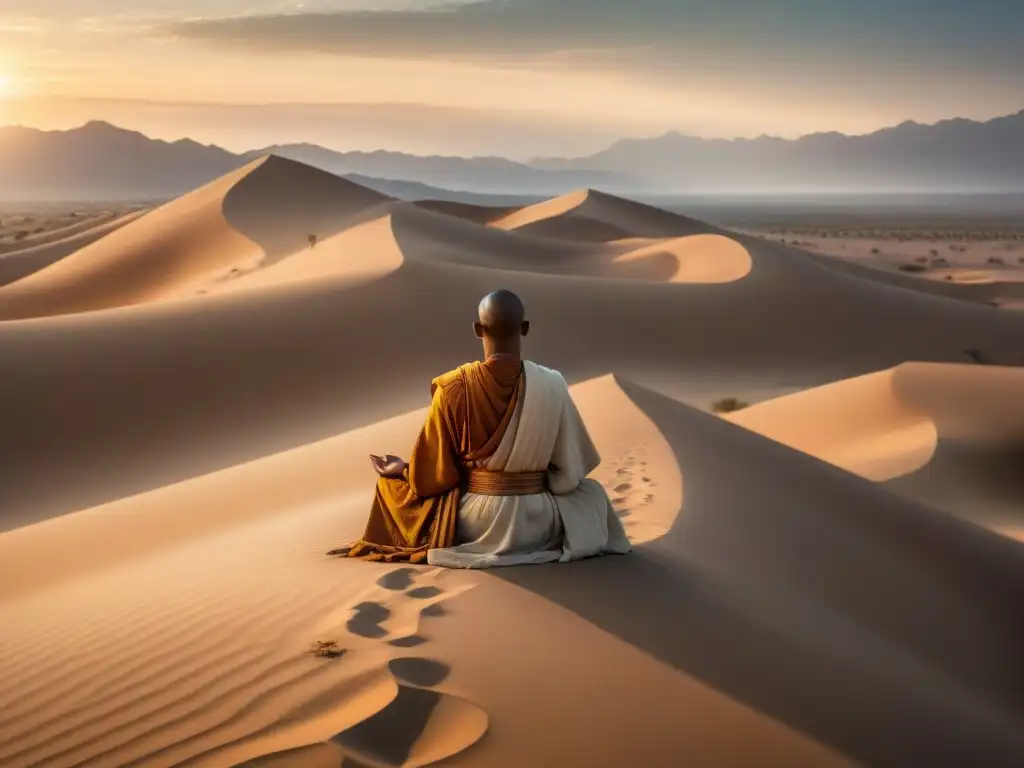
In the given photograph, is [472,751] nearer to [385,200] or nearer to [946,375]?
[946,375]

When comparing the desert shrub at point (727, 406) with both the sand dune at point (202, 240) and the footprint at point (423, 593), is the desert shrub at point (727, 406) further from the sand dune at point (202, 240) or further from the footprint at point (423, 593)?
the sand dune at point (202, 240)

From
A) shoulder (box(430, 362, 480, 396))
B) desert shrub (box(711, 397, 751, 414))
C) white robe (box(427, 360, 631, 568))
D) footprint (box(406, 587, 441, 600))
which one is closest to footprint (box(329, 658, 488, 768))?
footprint (box(406, 587, 441, 600))

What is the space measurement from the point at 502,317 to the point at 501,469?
795 millimetres

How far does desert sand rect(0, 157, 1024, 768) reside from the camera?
4188 millimetres

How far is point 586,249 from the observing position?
4078 cm

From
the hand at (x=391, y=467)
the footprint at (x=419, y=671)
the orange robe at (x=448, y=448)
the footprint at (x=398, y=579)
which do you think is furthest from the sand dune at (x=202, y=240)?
the footprint at (x=419, y=671)

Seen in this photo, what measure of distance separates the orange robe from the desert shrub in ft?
44.3

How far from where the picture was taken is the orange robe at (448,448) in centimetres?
551

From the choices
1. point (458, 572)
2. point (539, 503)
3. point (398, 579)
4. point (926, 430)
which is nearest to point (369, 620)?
point (398, 579)

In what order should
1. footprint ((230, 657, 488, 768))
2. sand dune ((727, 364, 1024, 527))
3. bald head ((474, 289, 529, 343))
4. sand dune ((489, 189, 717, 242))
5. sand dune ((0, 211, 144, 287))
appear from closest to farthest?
footprint ((230, 657, 488, 768)) < bald head ((474, 289, 529, 343)) < sand dune ((727, 364, 1024, 527)) < sand dune ((0, 211, 144, 287)) < sand dune ((489, 189, 717, 242))

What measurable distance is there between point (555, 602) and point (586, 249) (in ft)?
119

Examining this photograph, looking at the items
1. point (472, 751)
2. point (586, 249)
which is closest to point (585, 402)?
point (472, 751)

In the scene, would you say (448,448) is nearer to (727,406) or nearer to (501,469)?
(501,469)

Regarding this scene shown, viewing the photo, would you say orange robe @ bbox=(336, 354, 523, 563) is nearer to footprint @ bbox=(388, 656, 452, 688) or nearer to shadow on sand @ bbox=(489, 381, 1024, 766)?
shadow on sand @ bbox=(489, 381, 1024, 766)
